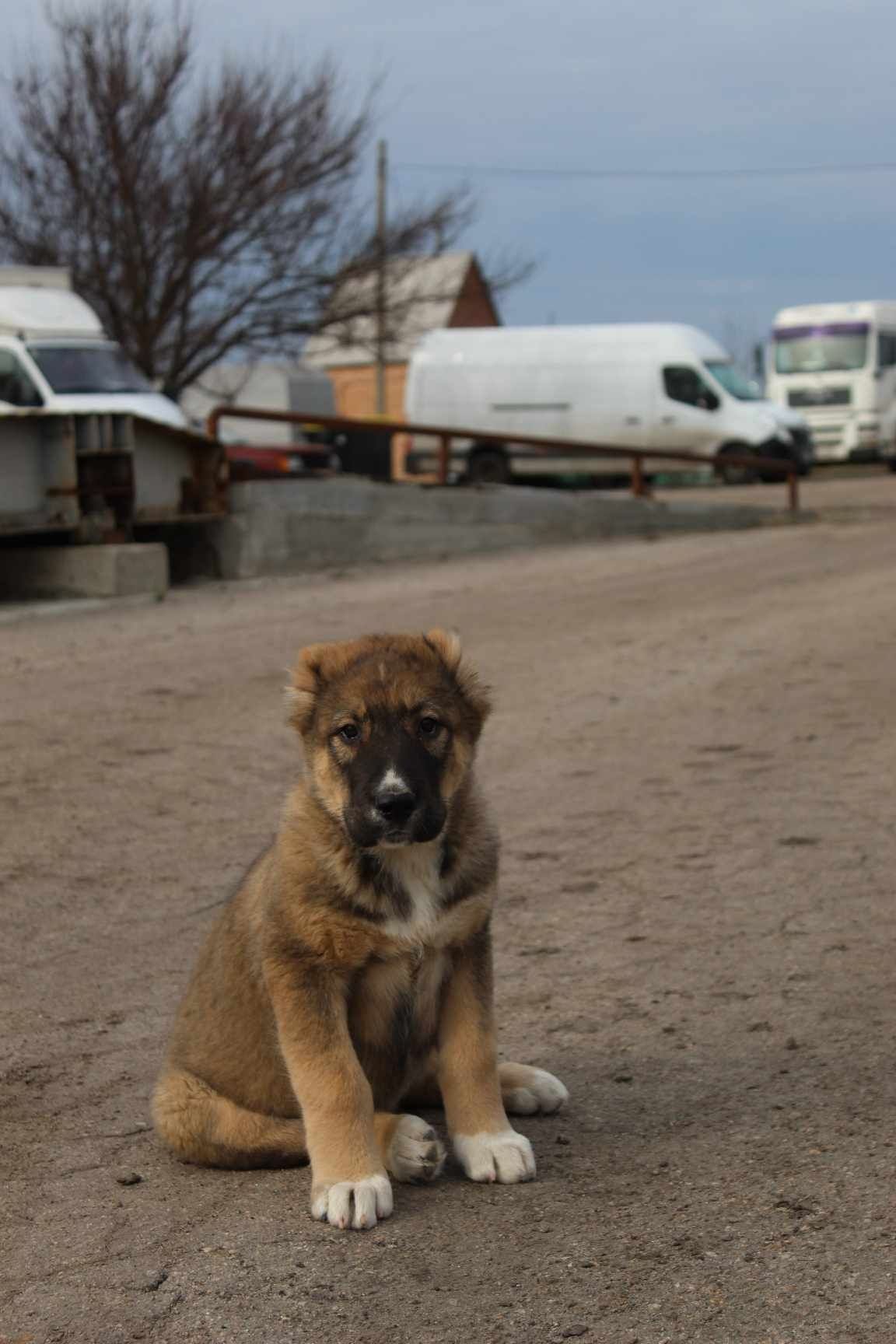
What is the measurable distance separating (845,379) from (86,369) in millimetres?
21489

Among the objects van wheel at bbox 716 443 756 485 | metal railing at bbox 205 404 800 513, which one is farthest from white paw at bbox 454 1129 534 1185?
van wheel at bbox 716 443 756 485

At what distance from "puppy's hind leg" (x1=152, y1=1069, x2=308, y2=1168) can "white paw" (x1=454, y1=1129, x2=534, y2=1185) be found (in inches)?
15.6

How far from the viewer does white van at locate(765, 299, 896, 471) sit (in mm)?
Result: 38906

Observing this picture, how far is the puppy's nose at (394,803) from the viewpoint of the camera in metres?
4.03

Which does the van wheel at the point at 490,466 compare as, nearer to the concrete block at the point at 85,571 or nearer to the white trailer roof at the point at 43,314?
the white trailer roof at the point at 43,314

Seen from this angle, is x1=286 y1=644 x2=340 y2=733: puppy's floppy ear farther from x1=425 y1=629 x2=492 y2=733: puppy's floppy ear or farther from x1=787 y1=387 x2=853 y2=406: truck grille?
x1=787 y1=387 x2=853 y2=406: truck grille

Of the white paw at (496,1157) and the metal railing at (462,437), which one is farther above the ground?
the metal railing at (462,437)

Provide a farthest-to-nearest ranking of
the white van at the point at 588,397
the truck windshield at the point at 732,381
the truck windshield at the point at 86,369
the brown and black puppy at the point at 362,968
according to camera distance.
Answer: the truck windshield at the point at 732,381 → the white van at the point at 588,397 → the truck windshield at the point at 86,369 → the brown and black puppy at the point at 362,968

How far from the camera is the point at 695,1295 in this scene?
11.9ft

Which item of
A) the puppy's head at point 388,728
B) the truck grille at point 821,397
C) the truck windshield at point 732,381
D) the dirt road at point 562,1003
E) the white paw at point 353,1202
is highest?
the truck windshield at point 732,381

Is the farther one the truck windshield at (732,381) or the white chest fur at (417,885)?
the truck windshield at (732,381)

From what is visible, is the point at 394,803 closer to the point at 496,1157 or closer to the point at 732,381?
the point at 496,1157

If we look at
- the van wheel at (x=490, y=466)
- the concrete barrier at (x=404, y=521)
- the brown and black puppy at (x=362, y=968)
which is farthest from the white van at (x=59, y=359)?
the brown and black puppy at (x=362, y=968)

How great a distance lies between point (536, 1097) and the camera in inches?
186
